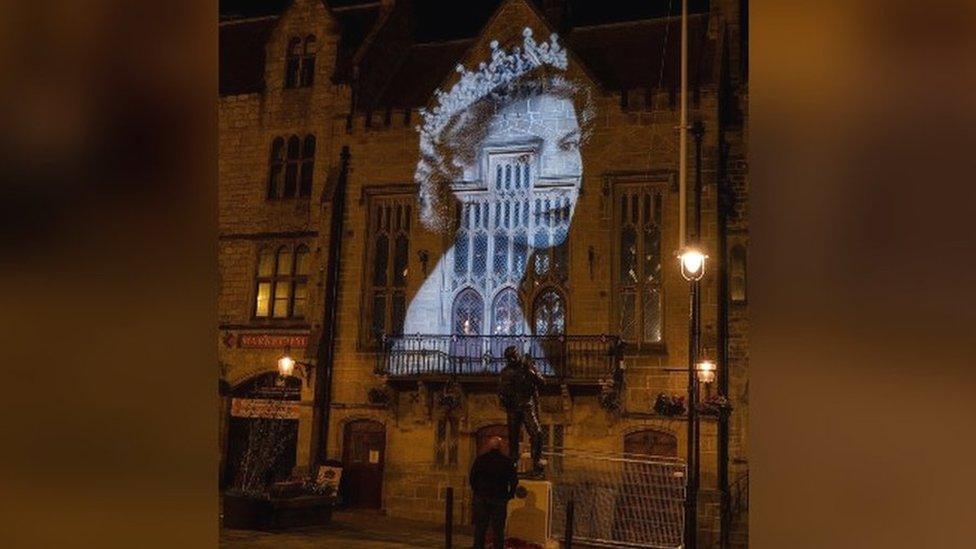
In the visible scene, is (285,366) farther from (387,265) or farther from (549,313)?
(549,313)

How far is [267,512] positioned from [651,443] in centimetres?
819

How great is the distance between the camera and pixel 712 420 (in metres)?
18.1

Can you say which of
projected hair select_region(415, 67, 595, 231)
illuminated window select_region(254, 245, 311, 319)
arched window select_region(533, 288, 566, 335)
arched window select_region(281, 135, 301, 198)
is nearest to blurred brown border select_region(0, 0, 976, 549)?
arched window select_region(533, 288, 566, 335)

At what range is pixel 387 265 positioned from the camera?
2169cm

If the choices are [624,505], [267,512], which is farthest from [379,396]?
[624,505]

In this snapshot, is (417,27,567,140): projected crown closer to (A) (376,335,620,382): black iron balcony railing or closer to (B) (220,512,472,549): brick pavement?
(A) (376,335,620,382): black iron balcony railing

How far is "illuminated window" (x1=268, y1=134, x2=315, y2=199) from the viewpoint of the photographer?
23031mm
